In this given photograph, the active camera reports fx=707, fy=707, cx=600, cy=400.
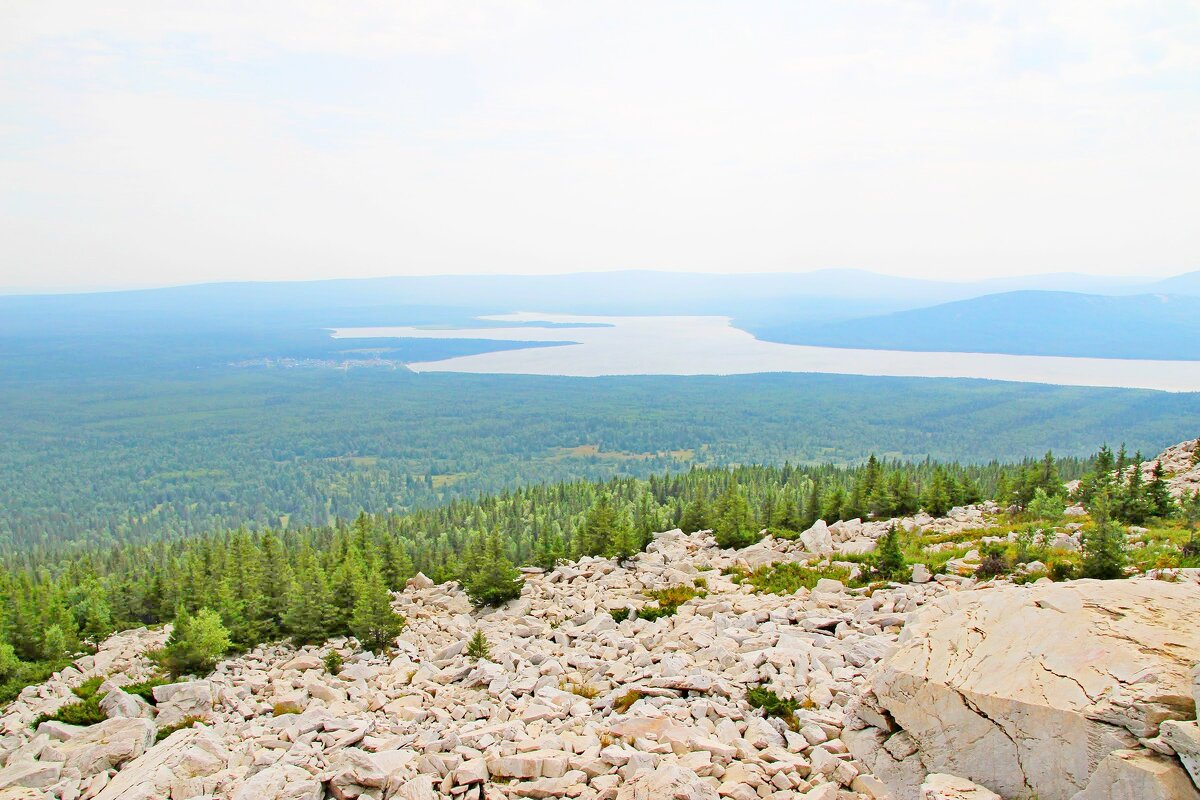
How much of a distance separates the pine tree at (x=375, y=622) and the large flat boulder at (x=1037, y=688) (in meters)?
16.1

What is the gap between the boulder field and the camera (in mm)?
9258

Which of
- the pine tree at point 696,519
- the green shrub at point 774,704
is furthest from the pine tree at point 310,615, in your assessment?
the pine tree at point 696,519

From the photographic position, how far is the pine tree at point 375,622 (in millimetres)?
23141

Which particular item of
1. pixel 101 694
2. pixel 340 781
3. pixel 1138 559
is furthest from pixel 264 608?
pixel 1138 559

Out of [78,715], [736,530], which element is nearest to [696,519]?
[736,530]

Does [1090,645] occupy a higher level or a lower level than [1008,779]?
higher

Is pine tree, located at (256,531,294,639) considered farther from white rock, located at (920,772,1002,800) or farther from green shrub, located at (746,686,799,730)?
white rock, located at (920,772,1002,800)

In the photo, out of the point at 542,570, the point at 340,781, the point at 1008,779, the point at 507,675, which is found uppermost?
the point at 1008,779

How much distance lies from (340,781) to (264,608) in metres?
16.5

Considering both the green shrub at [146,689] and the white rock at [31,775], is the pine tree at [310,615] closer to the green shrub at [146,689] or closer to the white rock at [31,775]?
the green shrub at [146,689]

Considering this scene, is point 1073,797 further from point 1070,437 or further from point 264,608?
point 1070,437

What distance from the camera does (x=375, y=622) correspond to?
75.8ft

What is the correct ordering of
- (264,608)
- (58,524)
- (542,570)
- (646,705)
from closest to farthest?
(646,705), (264,608), (542,570), (58,524)

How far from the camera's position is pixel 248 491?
422 feet
